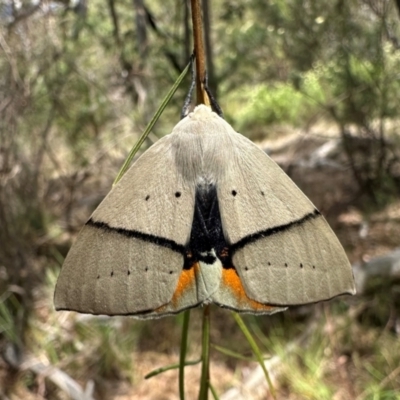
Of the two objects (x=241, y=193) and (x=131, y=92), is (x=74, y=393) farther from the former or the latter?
(x=241, y=193)

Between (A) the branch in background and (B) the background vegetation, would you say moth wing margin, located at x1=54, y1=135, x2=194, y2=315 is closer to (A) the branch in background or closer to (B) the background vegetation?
(B) the background vegetation

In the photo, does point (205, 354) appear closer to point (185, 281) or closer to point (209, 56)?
point (185, 281)

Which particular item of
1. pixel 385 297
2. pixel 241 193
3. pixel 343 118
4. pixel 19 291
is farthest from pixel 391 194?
pixel 241 193

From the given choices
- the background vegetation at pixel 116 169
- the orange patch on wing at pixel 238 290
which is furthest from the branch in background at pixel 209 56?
the orange patch on wing at pixel 238 290

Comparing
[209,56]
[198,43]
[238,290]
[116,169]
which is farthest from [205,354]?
[116,169]

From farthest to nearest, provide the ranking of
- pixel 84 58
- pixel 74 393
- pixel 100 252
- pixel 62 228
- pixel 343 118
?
pixel 343 118, pixel 62 228, pixel 84 58, pixel 74 393, pixel 100 252

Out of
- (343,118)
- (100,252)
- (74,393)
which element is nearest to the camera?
(100,252)

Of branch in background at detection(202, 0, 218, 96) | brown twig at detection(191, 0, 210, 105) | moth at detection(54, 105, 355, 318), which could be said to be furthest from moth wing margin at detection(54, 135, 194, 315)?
branch in background at detection(202, 0, 218, 96)

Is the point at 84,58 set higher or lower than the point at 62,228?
higher

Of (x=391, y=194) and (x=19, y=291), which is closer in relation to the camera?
(x=19, y=291)
